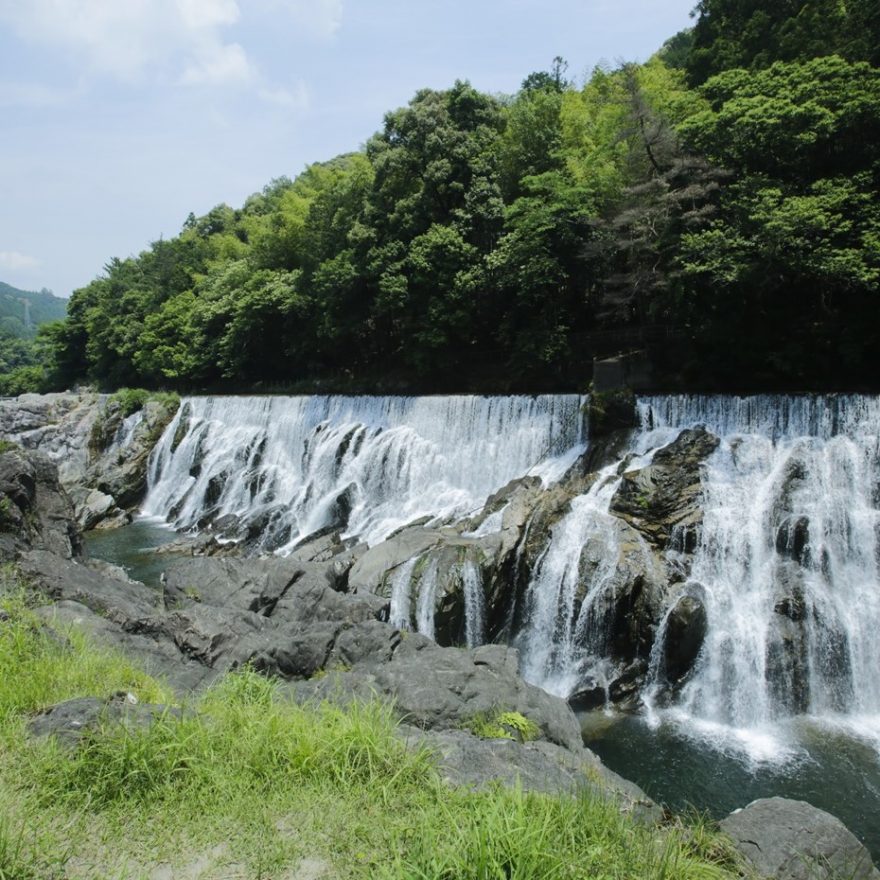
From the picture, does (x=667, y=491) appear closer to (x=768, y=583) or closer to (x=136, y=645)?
(x=768, y=583)

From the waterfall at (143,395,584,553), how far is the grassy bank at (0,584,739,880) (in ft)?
40.3

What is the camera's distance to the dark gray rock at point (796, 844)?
402 centimetres

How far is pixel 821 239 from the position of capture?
43.4 ft

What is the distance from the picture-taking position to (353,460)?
68.6 feet

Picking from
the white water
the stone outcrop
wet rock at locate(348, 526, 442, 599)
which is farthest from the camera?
the stone outcrop

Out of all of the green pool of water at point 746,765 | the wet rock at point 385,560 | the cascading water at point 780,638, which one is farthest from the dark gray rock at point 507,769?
the wet rock at point 385,560

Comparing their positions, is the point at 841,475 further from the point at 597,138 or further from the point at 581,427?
the point at 597,138

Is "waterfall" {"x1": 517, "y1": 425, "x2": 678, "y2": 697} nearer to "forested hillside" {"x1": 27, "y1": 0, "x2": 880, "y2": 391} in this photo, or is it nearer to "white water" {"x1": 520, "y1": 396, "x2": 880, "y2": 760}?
"white water" {"x1": 520, "y1": 396, "x2": 880, "y2": 760}

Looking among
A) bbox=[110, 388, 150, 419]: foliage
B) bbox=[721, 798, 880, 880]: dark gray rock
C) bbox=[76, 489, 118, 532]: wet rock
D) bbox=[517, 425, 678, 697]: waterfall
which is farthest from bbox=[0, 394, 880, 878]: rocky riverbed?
bbox=[110, 388, 150, 419]: foliage

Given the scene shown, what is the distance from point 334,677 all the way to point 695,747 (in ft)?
18.8

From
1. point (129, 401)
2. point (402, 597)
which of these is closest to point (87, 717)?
point (402, 597)

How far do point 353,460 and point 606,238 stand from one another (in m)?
10.5

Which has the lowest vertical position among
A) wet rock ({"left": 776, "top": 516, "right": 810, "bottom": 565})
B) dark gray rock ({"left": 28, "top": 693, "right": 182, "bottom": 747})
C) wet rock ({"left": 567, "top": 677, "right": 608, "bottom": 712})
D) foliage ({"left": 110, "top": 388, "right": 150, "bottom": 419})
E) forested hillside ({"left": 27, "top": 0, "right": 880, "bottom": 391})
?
wet rock ({"left": 567, "top": 677, "right": 608, "bottom": 712})

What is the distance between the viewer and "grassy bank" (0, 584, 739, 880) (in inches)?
117
